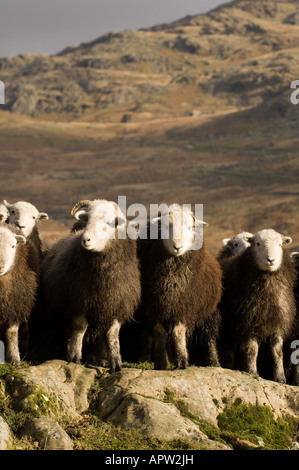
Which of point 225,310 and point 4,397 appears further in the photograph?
point 225,310

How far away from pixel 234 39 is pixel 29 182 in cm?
8756

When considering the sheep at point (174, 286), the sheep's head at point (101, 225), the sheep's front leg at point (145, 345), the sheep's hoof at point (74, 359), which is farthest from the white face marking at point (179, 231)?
the sheep's hoof at point (74, 359)

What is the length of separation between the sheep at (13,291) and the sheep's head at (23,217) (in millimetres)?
2136

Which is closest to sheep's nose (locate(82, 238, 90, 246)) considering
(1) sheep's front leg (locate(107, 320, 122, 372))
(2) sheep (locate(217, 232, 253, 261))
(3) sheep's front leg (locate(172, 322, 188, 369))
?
(1) sheep's front leg (locate(107, 320, 122, 372))

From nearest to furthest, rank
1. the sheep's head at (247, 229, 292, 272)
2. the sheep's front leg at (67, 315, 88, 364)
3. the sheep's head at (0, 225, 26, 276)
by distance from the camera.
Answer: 1. the sheep's head at (0, 225, 26, 276)
2. the sheep's front leg at (67, 315, 88, 364)
3. the sheep's head at (247, 229, 292, 272)

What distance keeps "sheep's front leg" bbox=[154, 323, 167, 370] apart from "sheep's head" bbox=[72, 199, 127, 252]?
1.71 meters

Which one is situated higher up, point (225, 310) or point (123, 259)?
point (123, 259)

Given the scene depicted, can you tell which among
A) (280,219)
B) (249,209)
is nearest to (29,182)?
(249,209)

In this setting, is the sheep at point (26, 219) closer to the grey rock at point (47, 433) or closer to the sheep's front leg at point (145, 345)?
the sheep's front leg at point (145, 345)

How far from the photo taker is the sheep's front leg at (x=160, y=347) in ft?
35.6

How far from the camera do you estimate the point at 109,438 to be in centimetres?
834

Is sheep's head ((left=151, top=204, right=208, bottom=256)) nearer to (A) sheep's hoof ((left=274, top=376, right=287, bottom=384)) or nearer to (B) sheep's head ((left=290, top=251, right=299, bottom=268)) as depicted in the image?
(B) sheep's head ((left=290, top=251, right=299, bottom=268))

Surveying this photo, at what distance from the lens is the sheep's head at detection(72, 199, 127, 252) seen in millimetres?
10023

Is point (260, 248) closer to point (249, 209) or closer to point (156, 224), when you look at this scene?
point (156, 224)
